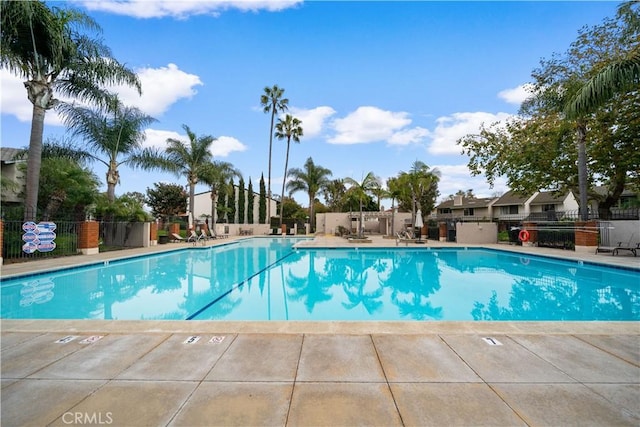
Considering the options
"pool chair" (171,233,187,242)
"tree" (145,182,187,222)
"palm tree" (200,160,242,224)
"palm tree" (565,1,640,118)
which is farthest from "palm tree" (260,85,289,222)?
"palm tree" (565,1,640,118)

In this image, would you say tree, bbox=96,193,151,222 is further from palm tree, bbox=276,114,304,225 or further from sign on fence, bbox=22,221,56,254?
palm tree, bbox=276,114,304,225

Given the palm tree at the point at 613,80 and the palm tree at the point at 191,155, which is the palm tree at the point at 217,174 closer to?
the palm tree at the point at 191,155

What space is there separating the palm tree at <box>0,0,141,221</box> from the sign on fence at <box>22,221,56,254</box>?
1.35 feet

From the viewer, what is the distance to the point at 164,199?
3253cm

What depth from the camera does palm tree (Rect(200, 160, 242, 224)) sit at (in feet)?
75.7

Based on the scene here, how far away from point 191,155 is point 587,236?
942 inches

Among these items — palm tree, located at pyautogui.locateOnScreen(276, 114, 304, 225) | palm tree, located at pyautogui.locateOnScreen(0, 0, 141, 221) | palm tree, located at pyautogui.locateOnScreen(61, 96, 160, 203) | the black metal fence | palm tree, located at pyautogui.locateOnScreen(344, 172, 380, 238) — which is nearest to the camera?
palm tree, located at pyautogui.locateOnScreen(0, 0, 141, 221)

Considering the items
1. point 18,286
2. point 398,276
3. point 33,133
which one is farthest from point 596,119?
point 33,133

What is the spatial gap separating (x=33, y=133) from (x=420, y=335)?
14795 mm

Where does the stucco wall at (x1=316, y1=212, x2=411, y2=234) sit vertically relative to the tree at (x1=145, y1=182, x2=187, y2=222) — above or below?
below

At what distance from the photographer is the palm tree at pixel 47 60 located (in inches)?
392

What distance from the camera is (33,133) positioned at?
11281mm

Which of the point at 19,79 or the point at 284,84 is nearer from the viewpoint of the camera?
the point at 19,79

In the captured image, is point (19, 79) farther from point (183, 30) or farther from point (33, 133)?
point (183, 30)
